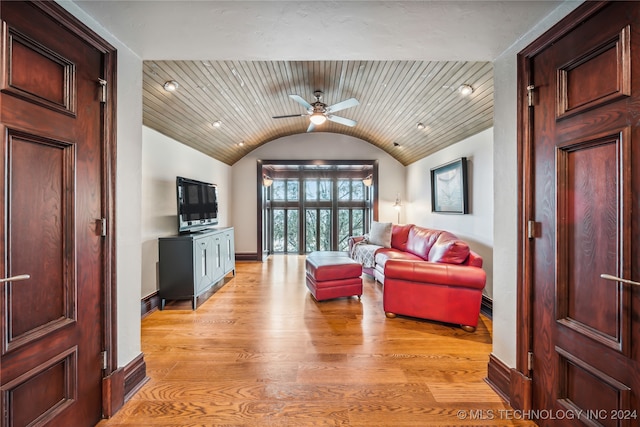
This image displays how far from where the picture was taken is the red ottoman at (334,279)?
341 centimetres

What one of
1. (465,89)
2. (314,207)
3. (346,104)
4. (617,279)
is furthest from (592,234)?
(314,207)

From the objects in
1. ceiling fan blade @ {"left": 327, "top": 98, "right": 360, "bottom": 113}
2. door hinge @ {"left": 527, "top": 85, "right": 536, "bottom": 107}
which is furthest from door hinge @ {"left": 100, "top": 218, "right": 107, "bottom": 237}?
ceiling fan blade @ {"left": 327, "top": 98, "right": 360, "bottom": 113}

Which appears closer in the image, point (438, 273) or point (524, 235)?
point (524, 235)

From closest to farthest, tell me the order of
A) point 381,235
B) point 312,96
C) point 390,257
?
point 312,96 < point 390,257 < point 381,235

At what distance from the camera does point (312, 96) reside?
154 inches

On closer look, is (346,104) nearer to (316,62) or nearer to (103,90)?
(316,62)

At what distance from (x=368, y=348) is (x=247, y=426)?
1.20 metres

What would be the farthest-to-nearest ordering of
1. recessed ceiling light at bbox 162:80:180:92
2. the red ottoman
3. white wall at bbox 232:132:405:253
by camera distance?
white wall at bbox 232:132:405:253, the red ottoman, recessed ceiling light at bbox 162:80:180:92

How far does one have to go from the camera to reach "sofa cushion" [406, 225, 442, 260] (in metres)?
4.04

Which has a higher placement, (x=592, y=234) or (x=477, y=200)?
(x=477, y=200)

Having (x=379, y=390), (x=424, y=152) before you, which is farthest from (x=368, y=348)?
(x=424, y=152)

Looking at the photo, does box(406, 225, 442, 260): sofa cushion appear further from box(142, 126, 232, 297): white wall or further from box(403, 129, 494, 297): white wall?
box(142, 126, 232, 297): white wall

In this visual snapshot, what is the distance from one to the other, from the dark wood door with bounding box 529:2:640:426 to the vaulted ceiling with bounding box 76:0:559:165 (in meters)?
0.41

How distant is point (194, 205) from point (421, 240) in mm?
3670
